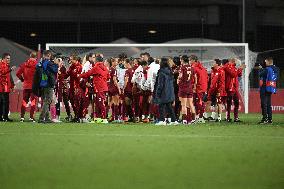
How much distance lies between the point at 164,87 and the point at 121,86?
2.83 meters

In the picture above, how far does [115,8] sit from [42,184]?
39.2 meters

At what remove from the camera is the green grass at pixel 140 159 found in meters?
10.1

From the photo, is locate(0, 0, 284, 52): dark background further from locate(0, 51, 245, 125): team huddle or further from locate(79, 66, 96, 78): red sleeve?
locate(79, 66, 96, 78): red sleeve

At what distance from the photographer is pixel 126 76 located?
23.8 m

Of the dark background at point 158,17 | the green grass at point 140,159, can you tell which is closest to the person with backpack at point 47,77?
the green grass at point 140,159

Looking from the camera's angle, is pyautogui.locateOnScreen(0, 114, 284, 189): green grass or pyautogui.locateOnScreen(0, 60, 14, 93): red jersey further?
pyautogui.locateOnScreen(0, 60, 14, 93): red jersey

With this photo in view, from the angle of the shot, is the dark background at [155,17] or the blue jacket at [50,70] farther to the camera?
the dark background at [155,17]

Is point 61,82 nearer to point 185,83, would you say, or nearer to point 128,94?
point 128,94

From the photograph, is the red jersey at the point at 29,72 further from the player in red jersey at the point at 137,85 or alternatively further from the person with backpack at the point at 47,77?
the player in red jersey at the point at 137,85

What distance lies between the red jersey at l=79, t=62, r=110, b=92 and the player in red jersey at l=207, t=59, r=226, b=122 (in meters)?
4.39

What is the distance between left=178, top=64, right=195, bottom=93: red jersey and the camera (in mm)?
22516

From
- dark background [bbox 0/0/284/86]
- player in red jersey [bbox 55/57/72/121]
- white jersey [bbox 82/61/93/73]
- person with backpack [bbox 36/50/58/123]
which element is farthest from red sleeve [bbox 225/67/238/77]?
dark background [bbox 0/0/284/86]

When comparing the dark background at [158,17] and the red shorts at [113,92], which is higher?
the dark background at [158,17]

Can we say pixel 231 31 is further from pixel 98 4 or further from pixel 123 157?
pixel 123 157
